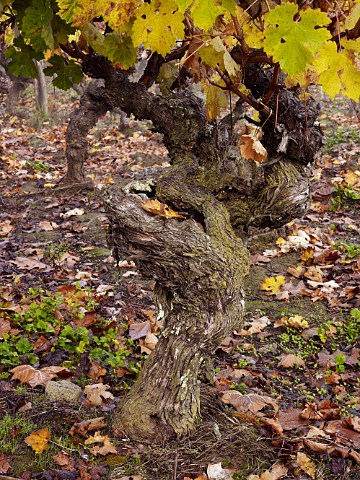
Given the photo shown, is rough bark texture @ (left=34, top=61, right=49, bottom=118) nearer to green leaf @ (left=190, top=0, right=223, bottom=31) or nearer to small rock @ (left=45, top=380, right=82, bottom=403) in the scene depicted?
small rock @ (left=45, top=380, right=82, bottom=403)

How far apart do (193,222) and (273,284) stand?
9.64ft

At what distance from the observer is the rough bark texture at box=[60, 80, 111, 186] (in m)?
9.04

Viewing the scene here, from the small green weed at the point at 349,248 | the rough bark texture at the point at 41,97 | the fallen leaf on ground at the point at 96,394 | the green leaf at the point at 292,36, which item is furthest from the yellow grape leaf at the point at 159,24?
the rough bark texture at the point at 41,97

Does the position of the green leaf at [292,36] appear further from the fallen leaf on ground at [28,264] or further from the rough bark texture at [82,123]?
the rough bark texture at [82,123]

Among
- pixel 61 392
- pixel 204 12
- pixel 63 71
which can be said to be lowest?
pixel 61 392

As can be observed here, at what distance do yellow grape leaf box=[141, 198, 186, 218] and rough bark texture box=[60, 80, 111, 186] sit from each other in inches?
248

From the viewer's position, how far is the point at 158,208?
3.00 m

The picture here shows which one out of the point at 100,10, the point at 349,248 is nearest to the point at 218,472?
the point at 100,10

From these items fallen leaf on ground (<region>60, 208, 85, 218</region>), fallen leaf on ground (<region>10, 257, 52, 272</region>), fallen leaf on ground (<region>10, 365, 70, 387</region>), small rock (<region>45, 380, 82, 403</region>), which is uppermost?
fallen leaf on ground (<region>60, 208, 85, 218</region>)

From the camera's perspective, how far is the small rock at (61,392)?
353 cm

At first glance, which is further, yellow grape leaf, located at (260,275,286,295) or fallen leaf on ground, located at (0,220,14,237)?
fallen leaf on ground, located at (0,220,14,237)

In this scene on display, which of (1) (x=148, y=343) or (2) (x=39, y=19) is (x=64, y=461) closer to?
(1) (x=148, y=343)

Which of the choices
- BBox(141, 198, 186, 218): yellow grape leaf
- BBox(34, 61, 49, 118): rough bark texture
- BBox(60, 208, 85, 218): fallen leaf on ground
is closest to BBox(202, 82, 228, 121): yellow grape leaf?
BBox(141, 198, 186, 218): yellow grape leaf

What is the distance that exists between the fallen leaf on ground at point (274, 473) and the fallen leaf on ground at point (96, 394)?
109 centimetres
